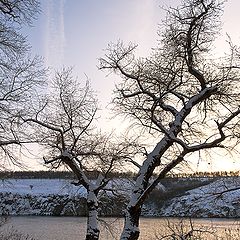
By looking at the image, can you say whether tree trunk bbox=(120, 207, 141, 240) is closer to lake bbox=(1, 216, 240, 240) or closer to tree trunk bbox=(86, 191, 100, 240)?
lake bbox=(1, 216, 240, 240)

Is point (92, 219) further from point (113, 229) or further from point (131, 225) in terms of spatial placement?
point (113, 229)

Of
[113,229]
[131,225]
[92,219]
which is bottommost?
[131,225]

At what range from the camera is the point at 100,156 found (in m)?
17.1

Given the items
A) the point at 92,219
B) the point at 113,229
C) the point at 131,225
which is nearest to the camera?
the point at 131,225

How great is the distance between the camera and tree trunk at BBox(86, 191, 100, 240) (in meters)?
15.3

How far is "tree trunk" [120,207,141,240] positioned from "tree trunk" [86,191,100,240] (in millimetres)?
3592

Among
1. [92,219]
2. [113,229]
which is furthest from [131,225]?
[113,229]

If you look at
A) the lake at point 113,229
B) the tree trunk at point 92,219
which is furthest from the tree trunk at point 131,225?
the tree trunk at point 92,219

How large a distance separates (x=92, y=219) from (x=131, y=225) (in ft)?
12.7

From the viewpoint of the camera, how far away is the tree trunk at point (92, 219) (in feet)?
50.2

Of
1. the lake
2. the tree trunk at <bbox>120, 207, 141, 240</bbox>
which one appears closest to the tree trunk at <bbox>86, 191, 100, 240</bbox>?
the lake

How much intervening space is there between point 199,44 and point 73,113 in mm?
6546

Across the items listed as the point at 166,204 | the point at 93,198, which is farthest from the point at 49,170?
the point at 166,204

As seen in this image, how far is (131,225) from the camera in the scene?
12.0 m
